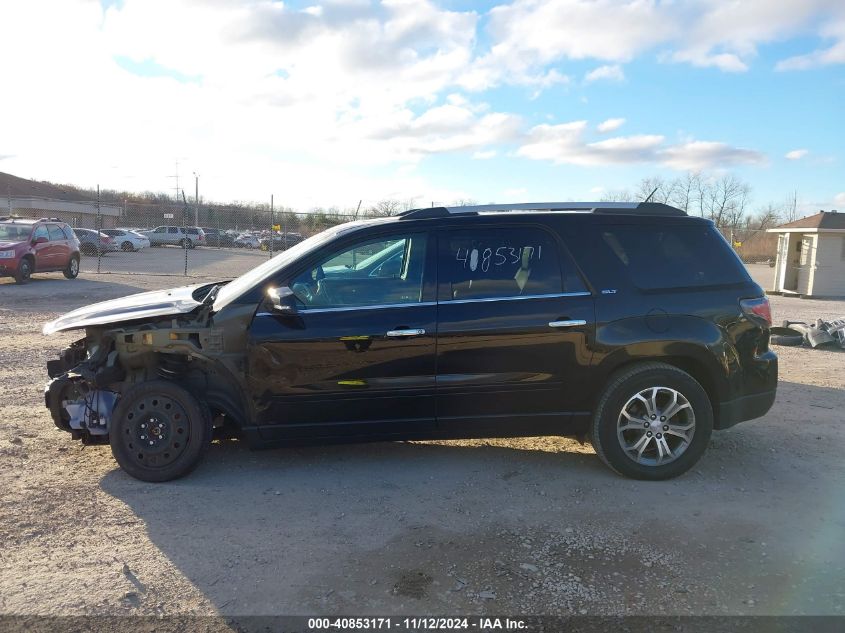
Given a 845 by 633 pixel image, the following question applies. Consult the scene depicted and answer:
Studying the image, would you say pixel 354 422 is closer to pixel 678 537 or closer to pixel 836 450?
pixel 678 537

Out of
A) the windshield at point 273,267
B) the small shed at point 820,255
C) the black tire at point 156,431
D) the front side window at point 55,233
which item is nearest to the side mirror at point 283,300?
the windshield at point 273,267

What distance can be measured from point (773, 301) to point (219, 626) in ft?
61.2

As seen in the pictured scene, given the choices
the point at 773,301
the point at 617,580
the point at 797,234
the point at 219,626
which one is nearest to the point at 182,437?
the point at 219,626

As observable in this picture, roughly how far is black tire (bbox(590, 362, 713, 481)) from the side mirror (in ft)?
7.37

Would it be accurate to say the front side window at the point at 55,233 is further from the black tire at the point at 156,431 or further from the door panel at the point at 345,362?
the door panel at the point at 345,362

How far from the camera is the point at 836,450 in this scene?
17.3 ft

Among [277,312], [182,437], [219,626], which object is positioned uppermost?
[277,312]

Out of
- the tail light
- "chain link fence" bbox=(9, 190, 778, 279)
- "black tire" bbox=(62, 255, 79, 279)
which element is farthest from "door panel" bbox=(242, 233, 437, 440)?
"chain link fence" bbox=(9, 190, 778, 279)

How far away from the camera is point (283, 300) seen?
4242mm

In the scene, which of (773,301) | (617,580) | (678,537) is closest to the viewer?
(617,580)

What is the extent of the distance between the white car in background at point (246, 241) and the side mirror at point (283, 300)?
46.7 metres

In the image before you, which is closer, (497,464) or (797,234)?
(497,464)

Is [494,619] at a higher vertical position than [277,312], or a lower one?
lower

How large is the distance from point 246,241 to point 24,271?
33688 millimetres
